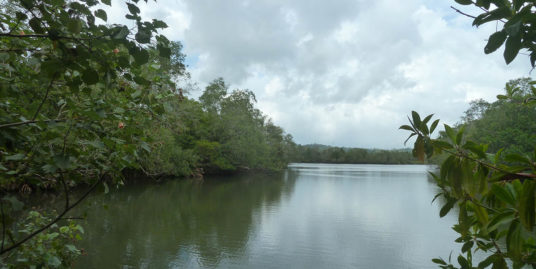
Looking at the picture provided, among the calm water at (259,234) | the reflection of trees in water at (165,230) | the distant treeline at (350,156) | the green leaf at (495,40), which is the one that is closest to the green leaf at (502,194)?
the green leaf at (495,40)

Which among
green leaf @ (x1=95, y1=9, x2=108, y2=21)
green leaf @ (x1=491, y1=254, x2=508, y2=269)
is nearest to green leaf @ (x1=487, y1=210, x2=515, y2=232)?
green leaf @ (x1=491, y1=254, x2=508, y2=269)

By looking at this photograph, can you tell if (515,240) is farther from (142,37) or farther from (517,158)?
(142,37)

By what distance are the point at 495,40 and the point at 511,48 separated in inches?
1.7

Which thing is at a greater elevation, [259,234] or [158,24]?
[158,24]

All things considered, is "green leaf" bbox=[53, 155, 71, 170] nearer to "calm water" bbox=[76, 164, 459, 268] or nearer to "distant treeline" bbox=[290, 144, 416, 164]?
"calm water" bbox=[76, 164, 459, 268]

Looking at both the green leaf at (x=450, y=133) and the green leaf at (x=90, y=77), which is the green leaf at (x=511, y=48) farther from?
the green leaf at (x=90, y=77)

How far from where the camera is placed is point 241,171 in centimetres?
3281

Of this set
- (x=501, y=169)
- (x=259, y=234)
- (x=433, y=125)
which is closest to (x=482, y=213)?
(x=501, y=169)

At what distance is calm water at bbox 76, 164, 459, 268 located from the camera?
6137mm

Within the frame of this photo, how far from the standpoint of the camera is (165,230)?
802 cm

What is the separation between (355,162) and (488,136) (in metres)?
54.2

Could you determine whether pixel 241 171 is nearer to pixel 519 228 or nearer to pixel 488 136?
pixel 488 136

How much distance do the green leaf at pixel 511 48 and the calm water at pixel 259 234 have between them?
3.50 meters

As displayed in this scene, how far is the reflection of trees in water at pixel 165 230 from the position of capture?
5.95 metres
